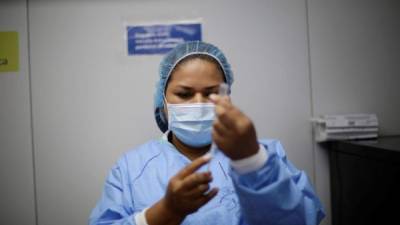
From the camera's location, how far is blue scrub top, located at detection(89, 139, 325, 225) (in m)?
0.54

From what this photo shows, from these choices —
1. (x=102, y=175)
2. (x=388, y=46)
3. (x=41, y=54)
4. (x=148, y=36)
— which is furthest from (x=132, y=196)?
(x=388, y=46)

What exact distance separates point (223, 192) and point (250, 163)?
0.94ft

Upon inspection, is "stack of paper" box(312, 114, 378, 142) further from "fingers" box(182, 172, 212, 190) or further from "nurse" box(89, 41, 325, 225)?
"fingers" box(182, 172, 212, 190)

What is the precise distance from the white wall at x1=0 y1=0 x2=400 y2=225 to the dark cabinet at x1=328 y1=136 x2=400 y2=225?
0.08m

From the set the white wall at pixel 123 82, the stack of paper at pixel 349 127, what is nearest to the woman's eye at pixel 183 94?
the white wall at pixel 123 82

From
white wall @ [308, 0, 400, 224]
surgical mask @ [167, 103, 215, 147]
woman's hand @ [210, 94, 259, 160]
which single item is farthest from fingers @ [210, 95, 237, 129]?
white wall @ [308, 0, 400, 224]

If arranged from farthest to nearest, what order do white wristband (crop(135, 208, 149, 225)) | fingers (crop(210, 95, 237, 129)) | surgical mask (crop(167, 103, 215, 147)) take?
surgical mask (crop(167, 103, 215, 147)) → white wristband (crop(135, 208, 149, 225)) → fingers (crop(210, 95, 237, 129))

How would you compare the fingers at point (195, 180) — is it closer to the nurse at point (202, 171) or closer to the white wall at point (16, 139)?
the nurse at point (202, 171)

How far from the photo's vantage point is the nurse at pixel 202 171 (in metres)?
0.51

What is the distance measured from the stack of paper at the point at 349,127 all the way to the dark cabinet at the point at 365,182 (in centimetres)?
4

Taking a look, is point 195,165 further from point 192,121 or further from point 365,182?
point 365,182

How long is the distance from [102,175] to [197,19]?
34.5 inches

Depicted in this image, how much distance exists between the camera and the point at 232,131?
0.46m

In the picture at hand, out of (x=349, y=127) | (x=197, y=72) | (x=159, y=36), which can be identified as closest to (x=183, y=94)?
(x=197, y=72)
